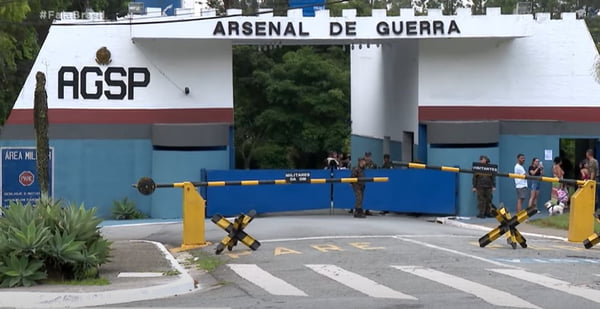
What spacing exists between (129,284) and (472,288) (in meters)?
4.67

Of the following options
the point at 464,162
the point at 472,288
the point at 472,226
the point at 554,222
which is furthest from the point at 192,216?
the point at 464,162

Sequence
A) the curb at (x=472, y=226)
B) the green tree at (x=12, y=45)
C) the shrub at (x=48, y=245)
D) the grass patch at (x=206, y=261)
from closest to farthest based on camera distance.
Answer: the shrub at (x=48, y=245) → the grass patch at (x=206, y=261) → the curb at (x=472, y=226) → the green tree at (x=12, y=45)

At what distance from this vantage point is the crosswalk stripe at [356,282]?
12.3 meters

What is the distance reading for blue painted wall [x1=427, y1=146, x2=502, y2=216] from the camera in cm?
2694

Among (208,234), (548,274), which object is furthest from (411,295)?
(208,234)

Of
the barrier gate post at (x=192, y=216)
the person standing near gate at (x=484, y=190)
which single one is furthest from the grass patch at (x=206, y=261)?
the person standing near gate at (x=484, y=190)

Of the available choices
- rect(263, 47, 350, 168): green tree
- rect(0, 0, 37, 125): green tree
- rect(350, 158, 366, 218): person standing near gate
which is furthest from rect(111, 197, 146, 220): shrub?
rect(263, 47, 350, 168): green tree

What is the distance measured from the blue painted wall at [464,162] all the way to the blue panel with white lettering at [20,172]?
10959 mm

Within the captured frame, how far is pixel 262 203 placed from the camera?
88.6 ft

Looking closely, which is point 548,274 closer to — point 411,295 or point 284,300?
point 411,295

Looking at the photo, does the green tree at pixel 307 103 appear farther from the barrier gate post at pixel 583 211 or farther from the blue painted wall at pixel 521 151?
the barrier gate post at pixel 583 211

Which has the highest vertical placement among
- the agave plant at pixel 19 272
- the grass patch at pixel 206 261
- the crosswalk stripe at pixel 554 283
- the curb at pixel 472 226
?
the agave plant at pixel 19 272

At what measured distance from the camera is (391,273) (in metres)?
14.4

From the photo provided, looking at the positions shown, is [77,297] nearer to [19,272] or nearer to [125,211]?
[19,272]
